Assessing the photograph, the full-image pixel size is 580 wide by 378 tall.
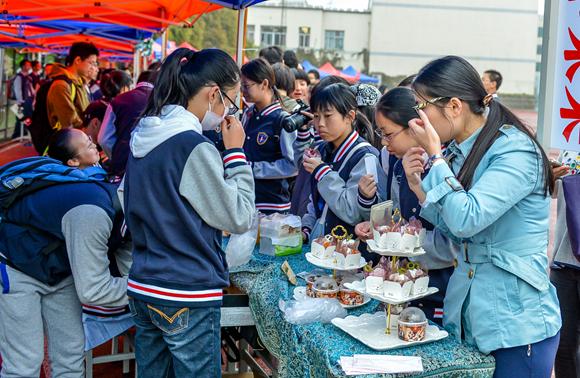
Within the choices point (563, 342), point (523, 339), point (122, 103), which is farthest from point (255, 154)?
point (523, 339)

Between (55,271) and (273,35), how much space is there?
40924 millimetres

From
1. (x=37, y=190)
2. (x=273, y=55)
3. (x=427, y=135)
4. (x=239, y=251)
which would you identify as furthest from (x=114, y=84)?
(x=427, y=135)

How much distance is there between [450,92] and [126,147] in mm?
2761

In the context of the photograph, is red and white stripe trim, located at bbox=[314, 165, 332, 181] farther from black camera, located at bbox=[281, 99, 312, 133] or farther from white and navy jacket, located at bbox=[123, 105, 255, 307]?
white and navy jacket, located at bbox=[123, 105, 255, 307]

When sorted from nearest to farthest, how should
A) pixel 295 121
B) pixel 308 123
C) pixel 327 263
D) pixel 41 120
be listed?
pixel 327 263
pixel 295 121
pixel 308 123
pixel 41 120

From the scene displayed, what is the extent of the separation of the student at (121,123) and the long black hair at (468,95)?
2.65 m

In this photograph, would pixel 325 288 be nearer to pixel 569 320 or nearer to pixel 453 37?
pixel 569 320

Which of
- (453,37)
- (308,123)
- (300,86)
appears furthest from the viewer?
(453,37)

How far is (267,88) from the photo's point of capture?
356 centimetres

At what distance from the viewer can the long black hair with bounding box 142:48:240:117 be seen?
1.80 m

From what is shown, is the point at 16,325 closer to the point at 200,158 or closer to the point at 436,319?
the point at 200,158

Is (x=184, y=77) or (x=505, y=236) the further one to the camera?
(x=184, y=77)

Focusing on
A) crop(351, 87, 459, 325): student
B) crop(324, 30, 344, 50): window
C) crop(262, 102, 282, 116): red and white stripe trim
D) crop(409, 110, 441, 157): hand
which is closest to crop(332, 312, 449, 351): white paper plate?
crop(351, 87, 459, 325): student

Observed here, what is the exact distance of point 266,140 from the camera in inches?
139
